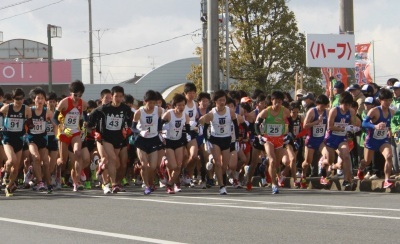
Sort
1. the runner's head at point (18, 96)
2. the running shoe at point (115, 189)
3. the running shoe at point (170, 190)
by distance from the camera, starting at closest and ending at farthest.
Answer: the running shoe at point (170, 190) → the running shoe at point (115, 189) → the runner's head at point (18, 96)

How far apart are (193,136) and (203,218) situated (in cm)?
701

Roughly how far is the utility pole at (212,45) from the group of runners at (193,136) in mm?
6220

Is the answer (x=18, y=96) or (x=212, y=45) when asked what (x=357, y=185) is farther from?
(x=212, y=45)

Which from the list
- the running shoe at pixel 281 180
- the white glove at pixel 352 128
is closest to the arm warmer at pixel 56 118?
the running shoe at pixel 281 180

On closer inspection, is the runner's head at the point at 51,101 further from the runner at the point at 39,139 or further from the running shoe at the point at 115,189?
the running shoe at the point at 115,189

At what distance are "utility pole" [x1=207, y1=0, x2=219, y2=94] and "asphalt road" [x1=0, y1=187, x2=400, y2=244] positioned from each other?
9748 mm

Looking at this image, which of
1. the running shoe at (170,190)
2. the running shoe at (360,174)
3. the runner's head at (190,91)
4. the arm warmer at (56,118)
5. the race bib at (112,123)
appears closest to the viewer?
the running shoe at (170,190)

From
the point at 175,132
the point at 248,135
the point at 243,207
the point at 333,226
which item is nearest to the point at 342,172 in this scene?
the point at 248,135

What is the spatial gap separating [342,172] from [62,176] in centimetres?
616

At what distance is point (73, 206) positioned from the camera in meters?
15.2

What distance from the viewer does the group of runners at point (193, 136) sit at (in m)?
18.4

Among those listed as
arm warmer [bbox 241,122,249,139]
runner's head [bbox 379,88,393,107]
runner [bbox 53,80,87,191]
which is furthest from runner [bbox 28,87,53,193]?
runner's head [bbox 379,88,393,107]

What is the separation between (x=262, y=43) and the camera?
49.9 m

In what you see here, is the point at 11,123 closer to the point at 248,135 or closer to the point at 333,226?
the point at 248,135
